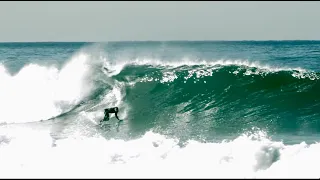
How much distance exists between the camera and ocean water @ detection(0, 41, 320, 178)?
29.4ft

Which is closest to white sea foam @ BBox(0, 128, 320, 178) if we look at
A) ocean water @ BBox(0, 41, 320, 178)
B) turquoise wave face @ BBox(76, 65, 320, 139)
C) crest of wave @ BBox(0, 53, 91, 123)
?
ocean water @ BBox(0, 41, 320, 178)

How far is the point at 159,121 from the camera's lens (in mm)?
14922

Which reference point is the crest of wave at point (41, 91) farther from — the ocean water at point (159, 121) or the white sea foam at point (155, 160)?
the white sea foam at point (155, 160)

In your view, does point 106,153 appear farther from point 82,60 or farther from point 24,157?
point 82,60

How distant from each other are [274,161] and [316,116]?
6.41 metres

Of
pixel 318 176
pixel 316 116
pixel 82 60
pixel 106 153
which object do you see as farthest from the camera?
pixel 82 60

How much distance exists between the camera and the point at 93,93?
18.9 m

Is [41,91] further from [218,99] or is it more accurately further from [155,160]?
[155,160]

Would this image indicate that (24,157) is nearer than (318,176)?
No

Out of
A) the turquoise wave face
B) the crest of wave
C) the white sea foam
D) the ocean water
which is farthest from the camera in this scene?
the crest of wave

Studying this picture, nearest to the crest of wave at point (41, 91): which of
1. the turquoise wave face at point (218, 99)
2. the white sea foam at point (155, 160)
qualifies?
the turquoise wave face at point (218, 99)

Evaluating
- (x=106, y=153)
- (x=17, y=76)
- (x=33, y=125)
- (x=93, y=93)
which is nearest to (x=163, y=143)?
(x=106, y=153)

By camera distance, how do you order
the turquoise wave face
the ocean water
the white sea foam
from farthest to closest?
the turquoise wave face, the ocean water, the white sea foam

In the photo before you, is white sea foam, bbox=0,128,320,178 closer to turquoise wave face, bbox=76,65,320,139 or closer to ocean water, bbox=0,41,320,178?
ocean water, bbox=0,41,320,178
